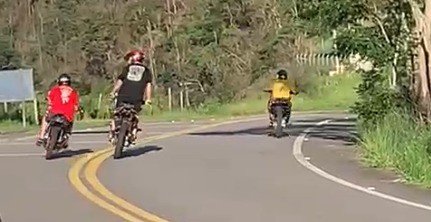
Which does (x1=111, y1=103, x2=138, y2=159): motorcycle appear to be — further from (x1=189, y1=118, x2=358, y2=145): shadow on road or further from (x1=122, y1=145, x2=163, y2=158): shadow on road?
(x1=189, y1=118, x2=358, y2=145): shadow on road

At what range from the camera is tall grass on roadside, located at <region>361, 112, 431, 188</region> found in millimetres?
14375

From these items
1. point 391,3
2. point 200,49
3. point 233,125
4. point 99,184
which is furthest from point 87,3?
point 99,184

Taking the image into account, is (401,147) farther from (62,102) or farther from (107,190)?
(62,102)

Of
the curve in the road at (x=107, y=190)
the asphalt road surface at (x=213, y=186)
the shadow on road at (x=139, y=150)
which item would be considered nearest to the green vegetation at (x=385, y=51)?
the asphalt road surface at (x=213, y=186)

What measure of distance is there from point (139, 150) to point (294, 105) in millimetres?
26008

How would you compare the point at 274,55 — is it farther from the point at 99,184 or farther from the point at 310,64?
the point at 99,184

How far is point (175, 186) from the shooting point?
1404cm

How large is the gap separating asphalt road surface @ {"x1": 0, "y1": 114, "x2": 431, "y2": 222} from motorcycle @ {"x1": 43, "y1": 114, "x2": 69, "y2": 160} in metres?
0.26

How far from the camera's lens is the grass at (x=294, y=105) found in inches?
1576

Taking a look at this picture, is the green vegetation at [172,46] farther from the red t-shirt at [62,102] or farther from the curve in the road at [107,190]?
the curve in the road at [107,190]

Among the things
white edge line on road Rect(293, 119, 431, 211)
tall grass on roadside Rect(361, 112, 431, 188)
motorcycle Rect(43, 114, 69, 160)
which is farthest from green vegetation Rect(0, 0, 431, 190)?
tall grass on roadside Rect(361, 112, 431, 188)

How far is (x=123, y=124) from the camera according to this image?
18266 millimetres

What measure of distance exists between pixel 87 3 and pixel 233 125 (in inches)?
917

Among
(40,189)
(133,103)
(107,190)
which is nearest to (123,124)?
(133,103)
